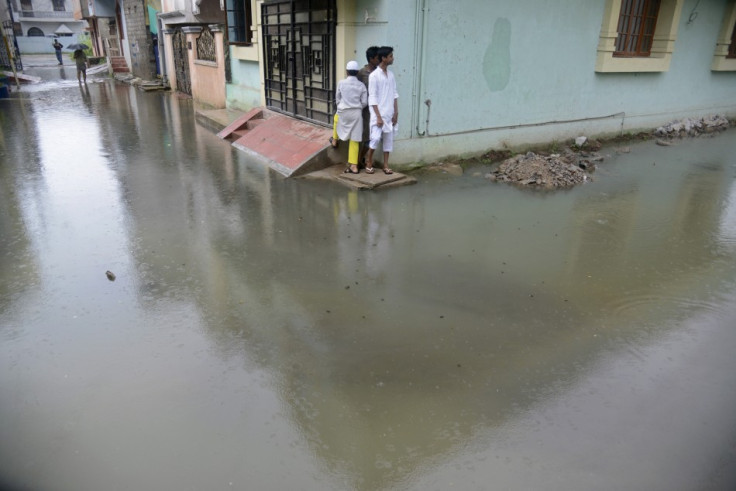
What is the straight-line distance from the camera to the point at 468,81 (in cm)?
812

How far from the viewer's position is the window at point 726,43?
11438 mm

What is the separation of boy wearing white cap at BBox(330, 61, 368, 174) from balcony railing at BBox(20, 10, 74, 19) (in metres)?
52.8

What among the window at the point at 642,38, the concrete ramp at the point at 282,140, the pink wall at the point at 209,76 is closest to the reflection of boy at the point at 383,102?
the concrete ramp at the point at 282,140

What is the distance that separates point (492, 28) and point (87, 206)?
6.41 m

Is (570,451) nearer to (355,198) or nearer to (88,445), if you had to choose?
(88,445)

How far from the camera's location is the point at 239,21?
1105 cm

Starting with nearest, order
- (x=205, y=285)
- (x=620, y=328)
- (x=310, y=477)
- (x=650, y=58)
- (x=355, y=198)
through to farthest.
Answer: (x=310, y=477)
(x=620, y=328)
(x=205, y=285)
(x=355, y=198)
(x=650, y=58)

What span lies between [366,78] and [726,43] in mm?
9661

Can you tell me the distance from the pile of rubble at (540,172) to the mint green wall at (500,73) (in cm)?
91

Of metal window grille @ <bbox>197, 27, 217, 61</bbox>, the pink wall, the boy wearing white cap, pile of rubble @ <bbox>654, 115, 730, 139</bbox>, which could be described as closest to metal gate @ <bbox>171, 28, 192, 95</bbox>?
the pink wall

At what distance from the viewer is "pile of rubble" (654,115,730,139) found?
36.7 ft

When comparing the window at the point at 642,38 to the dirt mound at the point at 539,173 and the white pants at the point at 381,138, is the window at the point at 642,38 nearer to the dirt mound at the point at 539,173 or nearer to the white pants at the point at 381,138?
the dirt mound at the point at 539,173

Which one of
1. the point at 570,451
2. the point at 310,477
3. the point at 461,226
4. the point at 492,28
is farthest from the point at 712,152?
the point at 310,477

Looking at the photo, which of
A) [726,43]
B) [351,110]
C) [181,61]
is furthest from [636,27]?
[181,61]
